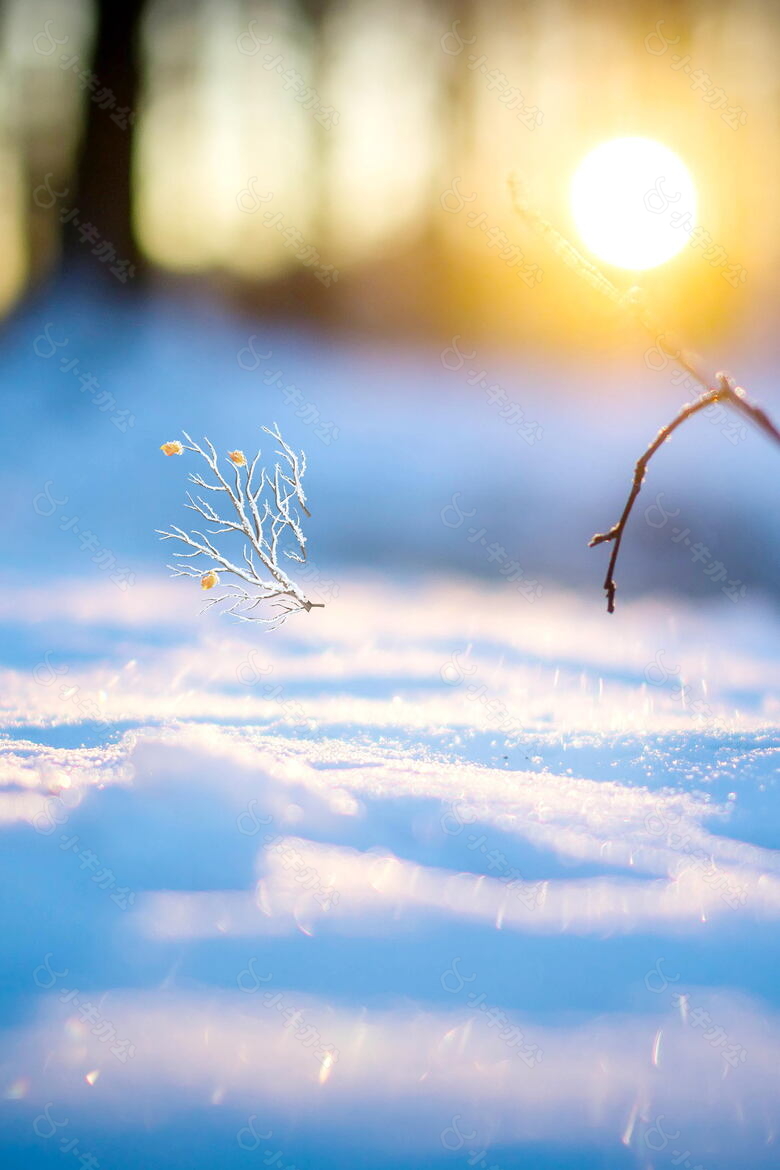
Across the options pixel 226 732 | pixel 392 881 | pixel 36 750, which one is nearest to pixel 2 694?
pixel 36 750

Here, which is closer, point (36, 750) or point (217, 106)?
point (36, 750)

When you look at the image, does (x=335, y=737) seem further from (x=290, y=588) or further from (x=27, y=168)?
(x=27, y=168)

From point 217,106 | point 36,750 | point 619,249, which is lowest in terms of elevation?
point 36,750

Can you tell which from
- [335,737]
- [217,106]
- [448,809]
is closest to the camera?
[448,809]

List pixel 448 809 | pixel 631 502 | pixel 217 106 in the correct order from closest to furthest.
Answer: pixel 631 502, pixel 448 809, pixel 217 106

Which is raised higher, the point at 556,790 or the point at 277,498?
the point at 277,498

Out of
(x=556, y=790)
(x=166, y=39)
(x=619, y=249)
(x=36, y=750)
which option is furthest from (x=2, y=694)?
(x=166, y=39)

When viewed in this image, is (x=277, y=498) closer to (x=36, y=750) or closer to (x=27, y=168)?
(x=36, y=750)
